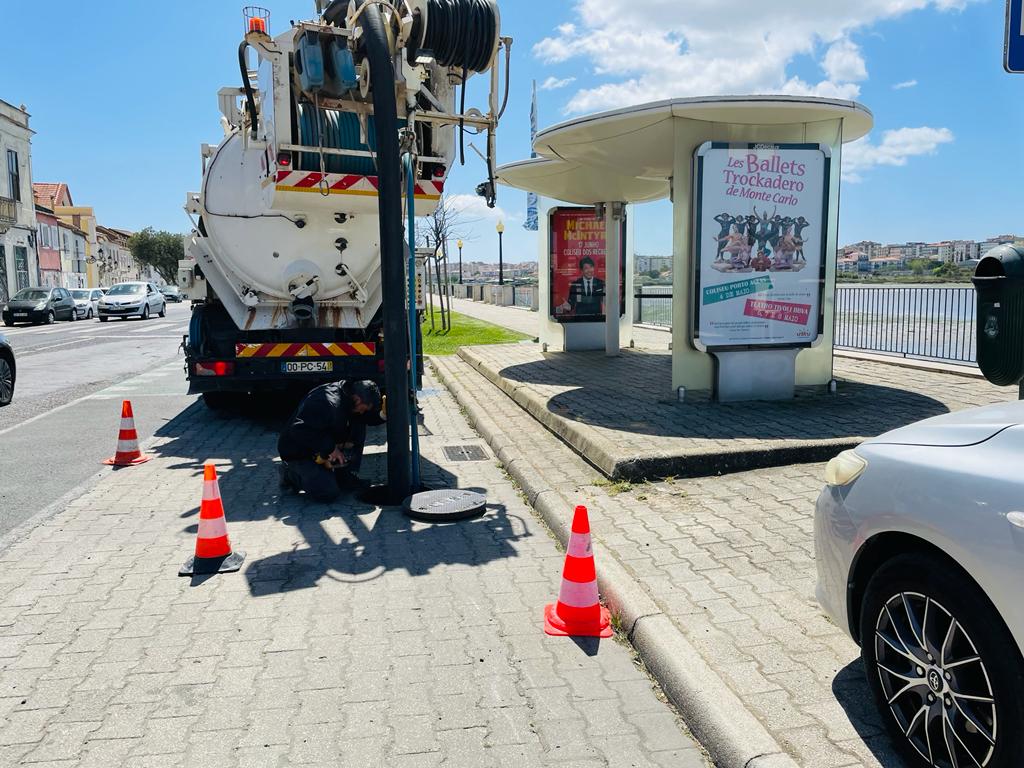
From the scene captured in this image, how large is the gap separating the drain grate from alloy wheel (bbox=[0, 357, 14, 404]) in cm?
694

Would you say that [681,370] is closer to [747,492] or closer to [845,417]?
[845,417]

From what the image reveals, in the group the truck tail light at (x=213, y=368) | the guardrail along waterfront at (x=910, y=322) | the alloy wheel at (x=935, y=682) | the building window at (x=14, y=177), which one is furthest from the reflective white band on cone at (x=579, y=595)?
the building window at (x=14, y=177)

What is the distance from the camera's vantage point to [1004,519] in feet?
7.64

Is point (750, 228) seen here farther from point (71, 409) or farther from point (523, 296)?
point (523, 296)

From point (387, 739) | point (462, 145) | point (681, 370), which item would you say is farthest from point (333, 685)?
point (681, 370)

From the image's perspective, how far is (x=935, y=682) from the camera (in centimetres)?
259

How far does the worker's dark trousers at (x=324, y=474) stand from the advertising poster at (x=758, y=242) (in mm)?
4072

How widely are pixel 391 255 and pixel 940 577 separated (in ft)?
14.5

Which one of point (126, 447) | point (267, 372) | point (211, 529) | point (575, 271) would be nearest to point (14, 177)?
point (575, 271)

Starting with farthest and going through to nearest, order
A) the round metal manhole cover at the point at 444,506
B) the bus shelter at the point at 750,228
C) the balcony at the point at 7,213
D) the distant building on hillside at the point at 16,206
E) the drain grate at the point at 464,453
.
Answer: the distant building on hillside at the point at 16,206 → the balcony at the point at 7,213 → the bus shelter at the point at 750,228 → the drain grate at the point at 464,453 → the round metal manhole cover at the point at 444,506

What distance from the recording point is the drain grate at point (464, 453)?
309 inches

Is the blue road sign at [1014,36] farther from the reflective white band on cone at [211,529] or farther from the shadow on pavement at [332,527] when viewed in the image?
the reflective white band on cone at [211,529]

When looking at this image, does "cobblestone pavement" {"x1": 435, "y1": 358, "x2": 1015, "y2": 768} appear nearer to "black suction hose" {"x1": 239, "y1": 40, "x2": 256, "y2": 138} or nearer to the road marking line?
"black suction hose" {"x1": 239, "y1": 40, "x2": 256, "y2": 138}

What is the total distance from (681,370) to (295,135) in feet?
15.6
